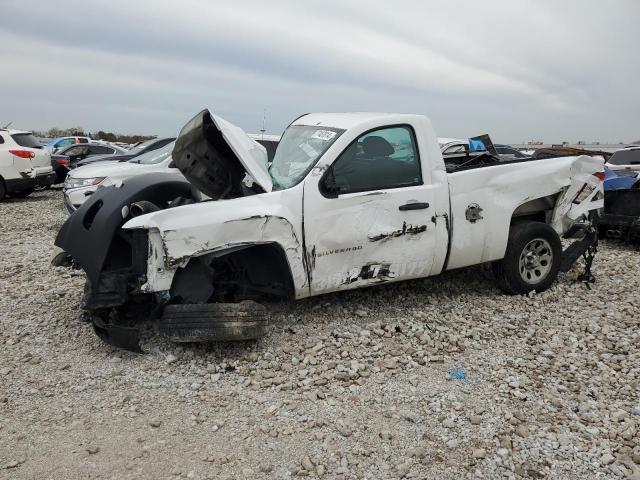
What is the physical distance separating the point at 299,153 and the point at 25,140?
11.8 metres

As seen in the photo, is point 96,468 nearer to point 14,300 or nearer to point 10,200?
point 14,300

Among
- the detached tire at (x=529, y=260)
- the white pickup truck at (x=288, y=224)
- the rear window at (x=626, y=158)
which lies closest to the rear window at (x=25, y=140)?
the white pickup truck at (x=288, y=224)

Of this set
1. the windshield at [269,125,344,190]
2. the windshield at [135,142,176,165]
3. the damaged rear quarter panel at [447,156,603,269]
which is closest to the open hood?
the windshield at [269,125,344,190]

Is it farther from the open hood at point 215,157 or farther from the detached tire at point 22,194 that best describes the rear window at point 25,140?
the open hood at point 215,157

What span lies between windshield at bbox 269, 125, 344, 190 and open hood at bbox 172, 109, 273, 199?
177 millimetres

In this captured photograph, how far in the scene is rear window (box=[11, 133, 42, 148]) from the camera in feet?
44.5

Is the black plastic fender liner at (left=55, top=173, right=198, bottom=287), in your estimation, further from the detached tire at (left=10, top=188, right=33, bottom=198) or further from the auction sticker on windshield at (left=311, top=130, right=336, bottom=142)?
the detached tire at (left=10, top=188, right=33, bottom=198)

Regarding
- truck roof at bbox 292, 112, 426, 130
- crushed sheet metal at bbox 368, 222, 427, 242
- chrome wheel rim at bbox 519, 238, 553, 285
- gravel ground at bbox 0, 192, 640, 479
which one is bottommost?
gravel ground at bbox 0, 192, 640, 479

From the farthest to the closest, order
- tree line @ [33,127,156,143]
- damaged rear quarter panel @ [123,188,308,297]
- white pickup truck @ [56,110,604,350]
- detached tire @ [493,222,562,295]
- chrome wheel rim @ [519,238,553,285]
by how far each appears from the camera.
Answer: tree line @ [33,127,156,143]
chrome wheel rim @ [519,238,553,285]
detached tire @ [493,222,562,295]
white pickup truck @ [56,110,604,350]
damaged rear quarter panel @ [123,188,308,297]

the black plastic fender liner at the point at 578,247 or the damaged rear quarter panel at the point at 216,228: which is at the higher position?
the damaged rear quarter panel at the point at 216,228

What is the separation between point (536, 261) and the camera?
5.53 metres

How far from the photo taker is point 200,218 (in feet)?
13.0

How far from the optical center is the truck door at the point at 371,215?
4.34 m

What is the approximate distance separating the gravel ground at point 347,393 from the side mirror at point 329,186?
1212 mm
